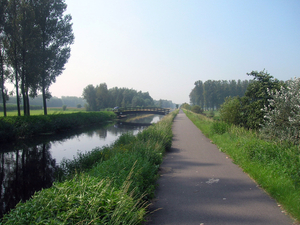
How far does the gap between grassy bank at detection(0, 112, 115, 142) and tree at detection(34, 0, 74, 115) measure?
4708 millimetres

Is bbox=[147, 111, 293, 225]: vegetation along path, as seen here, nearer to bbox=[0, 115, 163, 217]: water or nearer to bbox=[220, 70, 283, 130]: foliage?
bbox=[0, 115, 163, 217]: water

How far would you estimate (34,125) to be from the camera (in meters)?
21.0

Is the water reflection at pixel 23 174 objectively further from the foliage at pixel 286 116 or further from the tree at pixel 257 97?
the tree at pixel 257 97

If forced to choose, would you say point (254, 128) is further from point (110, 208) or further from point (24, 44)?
point (24, 44)

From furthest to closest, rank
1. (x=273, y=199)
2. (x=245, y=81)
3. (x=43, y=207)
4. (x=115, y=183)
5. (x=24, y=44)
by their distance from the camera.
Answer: (x=245, y=81) < (x=24, y=44) < (x=273, y=199) < (x=115, y=183) < (x=43, y=207)

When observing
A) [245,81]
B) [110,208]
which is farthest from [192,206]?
[245,81]

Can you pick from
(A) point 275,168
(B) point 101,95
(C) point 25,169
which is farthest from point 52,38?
(B) point 101,95

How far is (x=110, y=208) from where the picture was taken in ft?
10.6

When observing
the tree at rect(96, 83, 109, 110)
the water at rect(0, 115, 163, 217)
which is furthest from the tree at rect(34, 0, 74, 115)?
the tree at rect(96, 83, 109, 110)

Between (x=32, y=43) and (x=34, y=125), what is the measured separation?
8743mm

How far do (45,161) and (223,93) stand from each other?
8906 cm

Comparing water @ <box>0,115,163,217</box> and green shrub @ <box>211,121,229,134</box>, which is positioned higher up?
green shrub @ <box>211,121,229,134</box>

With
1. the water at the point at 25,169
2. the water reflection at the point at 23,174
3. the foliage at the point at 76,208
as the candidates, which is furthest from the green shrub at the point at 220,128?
the foliage at the point at 76,208

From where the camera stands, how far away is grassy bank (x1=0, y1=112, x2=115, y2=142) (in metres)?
18.2
